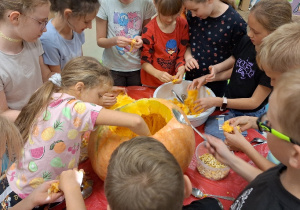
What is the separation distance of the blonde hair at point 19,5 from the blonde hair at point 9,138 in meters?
0.55

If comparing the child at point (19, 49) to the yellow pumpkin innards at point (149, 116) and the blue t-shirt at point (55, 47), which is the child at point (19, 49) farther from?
the yellow pumpkin innards at point (149, 116)

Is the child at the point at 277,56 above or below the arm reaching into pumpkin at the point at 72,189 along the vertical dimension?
above

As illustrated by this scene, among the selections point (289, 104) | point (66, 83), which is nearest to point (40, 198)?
point (66, 83)

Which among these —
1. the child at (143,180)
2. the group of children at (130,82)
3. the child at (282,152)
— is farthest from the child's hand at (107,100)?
the child at (282,152)

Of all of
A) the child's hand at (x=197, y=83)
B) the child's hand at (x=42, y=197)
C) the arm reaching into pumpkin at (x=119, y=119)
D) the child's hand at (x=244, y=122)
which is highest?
the arm reaching into pumpkin at (x=119, y=119)

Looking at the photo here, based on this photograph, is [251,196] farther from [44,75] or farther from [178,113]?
[44,75]

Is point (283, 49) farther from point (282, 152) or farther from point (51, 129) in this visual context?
point (51, 129)

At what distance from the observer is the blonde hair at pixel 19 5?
1.11m

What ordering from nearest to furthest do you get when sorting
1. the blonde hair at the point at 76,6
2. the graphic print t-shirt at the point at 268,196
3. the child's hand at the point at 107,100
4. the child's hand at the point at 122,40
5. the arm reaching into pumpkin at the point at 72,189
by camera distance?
the graphic print t-shirt at the point at 268,196 → the arm reaching into pumpkin at the point at 72,189 → the child's hand at the point at 107,100 → the blonde hair at the point at 76,6 → the child's hand at the point at 122,40

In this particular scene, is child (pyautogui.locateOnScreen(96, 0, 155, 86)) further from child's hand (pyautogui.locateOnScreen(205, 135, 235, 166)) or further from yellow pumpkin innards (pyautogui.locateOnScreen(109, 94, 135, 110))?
child's hand (pyautogui.locateOnScreen(205, 135, 235, 166))

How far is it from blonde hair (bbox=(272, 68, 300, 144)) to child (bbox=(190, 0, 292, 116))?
2.36 feet

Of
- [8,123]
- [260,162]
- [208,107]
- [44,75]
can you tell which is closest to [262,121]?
[260,162]

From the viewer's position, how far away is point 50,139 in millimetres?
966

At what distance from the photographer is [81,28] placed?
146 centimetres
